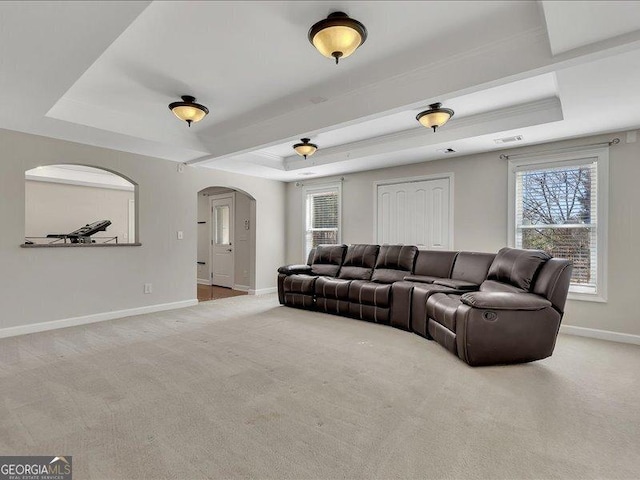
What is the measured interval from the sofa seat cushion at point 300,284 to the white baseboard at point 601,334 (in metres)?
3.32

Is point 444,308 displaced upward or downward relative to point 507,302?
downward

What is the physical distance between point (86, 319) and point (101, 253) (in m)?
0.89

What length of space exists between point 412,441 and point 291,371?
1.22 meters

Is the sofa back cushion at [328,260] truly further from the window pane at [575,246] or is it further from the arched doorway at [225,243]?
the window pane at [575,246]

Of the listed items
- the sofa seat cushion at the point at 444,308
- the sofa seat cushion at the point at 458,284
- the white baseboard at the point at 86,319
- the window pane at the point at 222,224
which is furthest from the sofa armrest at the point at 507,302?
the window pane at the point at 222,224

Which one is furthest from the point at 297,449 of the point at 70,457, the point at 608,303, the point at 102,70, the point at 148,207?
the point at 148,207

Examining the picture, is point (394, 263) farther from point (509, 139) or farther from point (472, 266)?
point (509, 139)

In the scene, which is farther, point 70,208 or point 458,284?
point 70,208

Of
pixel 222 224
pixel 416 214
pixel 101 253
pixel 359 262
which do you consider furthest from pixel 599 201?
pixel 222 224

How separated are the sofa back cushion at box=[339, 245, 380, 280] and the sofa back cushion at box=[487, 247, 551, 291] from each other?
1.77 m

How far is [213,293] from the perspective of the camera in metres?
6.92

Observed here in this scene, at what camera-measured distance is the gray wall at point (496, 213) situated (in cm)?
375

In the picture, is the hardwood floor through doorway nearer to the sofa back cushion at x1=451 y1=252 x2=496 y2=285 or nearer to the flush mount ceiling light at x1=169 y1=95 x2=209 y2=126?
the flush mount ceiling light at x1=169 y1=95 x2=209 y2=126

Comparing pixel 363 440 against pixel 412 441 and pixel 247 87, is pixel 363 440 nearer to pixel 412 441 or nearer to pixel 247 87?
pixel 412 441
